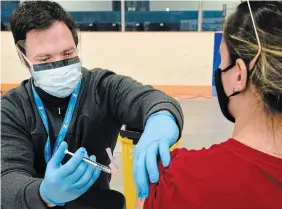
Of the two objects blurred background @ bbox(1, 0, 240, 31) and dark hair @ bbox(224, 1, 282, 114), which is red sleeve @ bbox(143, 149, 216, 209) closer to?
dark hair @ bbox(224, 1, 282, 114)

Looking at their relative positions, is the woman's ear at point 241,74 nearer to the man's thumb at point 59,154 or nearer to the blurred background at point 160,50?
the man's thumb at point 59,154

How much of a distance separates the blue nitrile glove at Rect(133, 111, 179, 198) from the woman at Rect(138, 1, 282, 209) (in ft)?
0.25

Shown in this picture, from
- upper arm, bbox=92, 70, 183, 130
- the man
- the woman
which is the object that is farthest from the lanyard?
the woman

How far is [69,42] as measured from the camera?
4.49ft

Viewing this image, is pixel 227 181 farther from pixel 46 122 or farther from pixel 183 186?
pixel 46 122

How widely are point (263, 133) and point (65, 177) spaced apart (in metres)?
0.57

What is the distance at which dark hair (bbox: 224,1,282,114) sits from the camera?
0.72 metres

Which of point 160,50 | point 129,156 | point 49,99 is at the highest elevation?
point 49,99

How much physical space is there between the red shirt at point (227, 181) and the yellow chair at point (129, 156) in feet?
3.48

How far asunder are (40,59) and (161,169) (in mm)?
759

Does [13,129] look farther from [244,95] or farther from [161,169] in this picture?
[244,95]

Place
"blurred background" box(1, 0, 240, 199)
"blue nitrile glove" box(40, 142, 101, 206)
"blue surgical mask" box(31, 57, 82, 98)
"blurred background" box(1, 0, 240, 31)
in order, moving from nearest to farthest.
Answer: "blue nitrile glove" box(40, 142, 101, 206) → "blue surgical mask" box(31, 57, 82, 98) → "blurred background" box(1, 0, 240, 199) → "blurred background" box(1, 0, 240, 31)

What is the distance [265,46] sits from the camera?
72 cm

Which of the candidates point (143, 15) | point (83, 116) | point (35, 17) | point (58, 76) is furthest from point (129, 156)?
point (143, 15)
